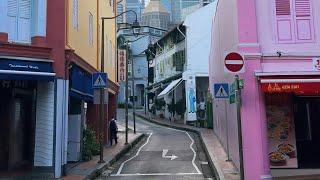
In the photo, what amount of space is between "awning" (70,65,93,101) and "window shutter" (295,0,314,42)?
7847 mm

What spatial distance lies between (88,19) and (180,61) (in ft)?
80.2

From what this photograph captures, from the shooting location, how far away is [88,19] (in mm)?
20750

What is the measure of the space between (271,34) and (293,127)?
10.3 ft

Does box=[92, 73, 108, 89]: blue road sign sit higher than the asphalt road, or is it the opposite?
box=[92, 73, 108, 89]: blue road sign

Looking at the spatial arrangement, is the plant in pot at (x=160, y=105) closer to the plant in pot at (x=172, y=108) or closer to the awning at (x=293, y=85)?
the plant in pot at (x=172, y=108)

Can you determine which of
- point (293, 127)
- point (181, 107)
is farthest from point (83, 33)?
point (181, 107)

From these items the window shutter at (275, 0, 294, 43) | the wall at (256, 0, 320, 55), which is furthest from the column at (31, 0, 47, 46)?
the window shutter at (275, 0, 294, 43)

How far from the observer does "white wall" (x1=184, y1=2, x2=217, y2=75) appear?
1623 inches

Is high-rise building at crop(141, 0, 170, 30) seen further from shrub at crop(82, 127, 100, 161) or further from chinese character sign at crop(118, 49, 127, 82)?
shrub at crop(82, 127, 100, 161)

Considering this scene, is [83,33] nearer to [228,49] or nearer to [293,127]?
[228,49]

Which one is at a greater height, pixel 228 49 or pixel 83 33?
pixel 83 33

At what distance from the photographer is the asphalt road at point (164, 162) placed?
16425 mm

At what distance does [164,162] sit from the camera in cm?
1995

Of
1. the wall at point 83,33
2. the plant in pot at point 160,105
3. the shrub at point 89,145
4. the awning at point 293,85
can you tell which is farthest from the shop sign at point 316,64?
the plant in pot at point 160,105
